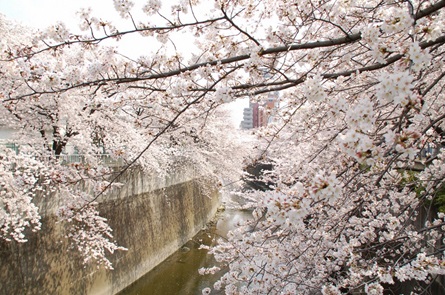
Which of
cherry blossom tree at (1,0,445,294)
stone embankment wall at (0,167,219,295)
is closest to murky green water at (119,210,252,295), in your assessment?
stone embankment wall at (0,167,219,295)

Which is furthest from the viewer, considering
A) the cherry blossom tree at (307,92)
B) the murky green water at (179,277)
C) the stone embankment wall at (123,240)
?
the murky green water at (179,277)

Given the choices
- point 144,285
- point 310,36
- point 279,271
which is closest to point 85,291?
point 144,285

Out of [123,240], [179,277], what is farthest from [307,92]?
[179,277]

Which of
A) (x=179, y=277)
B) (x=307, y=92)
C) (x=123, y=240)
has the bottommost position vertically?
(x=179, y=277)

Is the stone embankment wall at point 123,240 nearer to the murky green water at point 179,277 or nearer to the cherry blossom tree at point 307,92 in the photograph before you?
the murky green water at point 179,277

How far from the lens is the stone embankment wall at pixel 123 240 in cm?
582

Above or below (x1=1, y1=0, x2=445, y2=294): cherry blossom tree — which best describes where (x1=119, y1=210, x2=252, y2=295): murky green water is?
below

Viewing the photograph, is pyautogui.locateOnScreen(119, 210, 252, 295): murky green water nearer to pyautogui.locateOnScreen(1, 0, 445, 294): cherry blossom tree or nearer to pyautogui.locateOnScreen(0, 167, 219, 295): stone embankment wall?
pyautogui.locateOnScreen(0, 167, 219, 295): stone embankment wall

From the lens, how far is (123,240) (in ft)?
29.2

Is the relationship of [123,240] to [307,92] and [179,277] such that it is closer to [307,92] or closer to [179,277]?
[179,277]

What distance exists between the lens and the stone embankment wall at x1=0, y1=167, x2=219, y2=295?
19.1ft

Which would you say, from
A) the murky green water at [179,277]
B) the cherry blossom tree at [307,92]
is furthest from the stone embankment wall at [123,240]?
the cherry blossom tree at [307,92]

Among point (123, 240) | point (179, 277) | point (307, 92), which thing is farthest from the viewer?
point (179, 277)

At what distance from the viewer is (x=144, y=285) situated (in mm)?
8812
